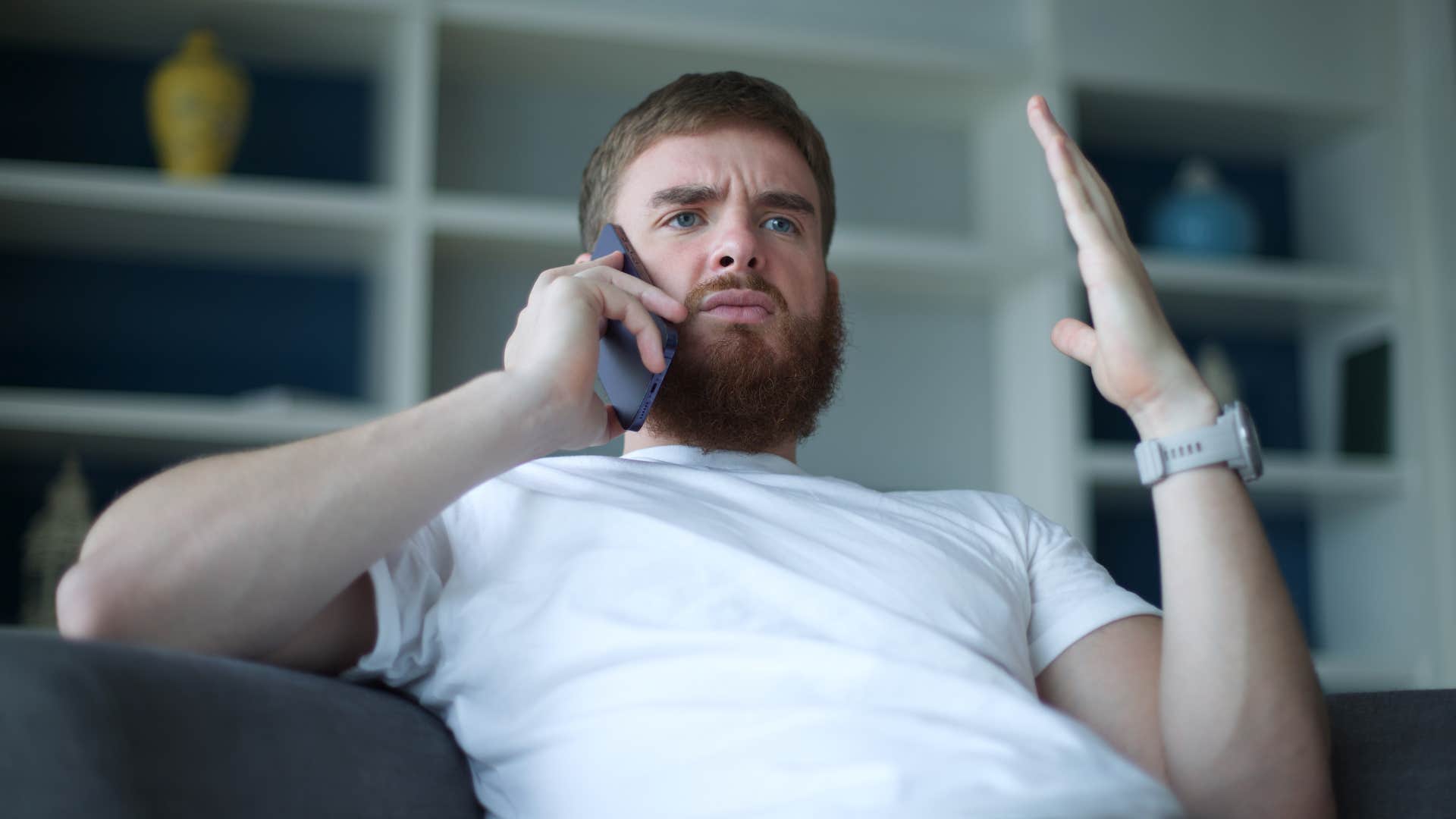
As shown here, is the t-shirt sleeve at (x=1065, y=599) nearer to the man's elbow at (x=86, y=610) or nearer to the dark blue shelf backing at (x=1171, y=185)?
the man's elbow at (x=86, y=610)

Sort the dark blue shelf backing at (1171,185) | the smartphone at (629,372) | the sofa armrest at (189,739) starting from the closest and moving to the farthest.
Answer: the sofa armrest at (189,739) < the smartphone at (629,372) < the dark blue shelf backing at (1171,185)

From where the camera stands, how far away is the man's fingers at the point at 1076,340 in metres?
1.15

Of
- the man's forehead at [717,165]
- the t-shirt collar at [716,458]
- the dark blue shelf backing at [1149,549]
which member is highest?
the man's forehead at [717,165]

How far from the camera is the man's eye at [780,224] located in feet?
5.03

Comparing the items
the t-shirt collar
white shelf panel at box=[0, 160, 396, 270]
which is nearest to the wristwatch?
the t-shirt collar

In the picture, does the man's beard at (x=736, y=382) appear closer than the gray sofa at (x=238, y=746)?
No

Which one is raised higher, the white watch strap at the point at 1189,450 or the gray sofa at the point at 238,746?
the white watch strap at the point at 1189,450

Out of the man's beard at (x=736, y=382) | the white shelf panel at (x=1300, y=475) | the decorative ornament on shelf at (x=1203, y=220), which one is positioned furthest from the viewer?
the decorative ornament on shelf at (x=1203, y=220)

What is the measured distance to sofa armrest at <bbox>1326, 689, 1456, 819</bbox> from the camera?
1085 millimetres

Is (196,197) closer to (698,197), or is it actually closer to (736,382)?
(698,197)

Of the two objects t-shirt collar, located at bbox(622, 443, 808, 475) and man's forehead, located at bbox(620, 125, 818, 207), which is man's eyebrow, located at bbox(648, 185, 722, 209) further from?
t-shirt collar, located at bbox(622, 443, 808, 475)

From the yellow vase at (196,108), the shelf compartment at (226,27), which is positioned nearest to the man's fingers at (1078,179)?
the shelf compartment at (226,27)

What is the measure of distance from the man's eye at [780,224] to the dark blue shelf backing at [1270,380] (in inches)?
86.6

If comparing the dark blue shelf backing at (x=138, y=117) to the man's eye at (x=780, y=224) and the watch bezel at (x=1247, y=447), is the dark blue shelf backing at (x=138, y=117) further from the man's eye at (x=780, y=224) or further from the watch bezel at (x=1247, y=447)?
the watch bezel at (x=1247, y=447)
